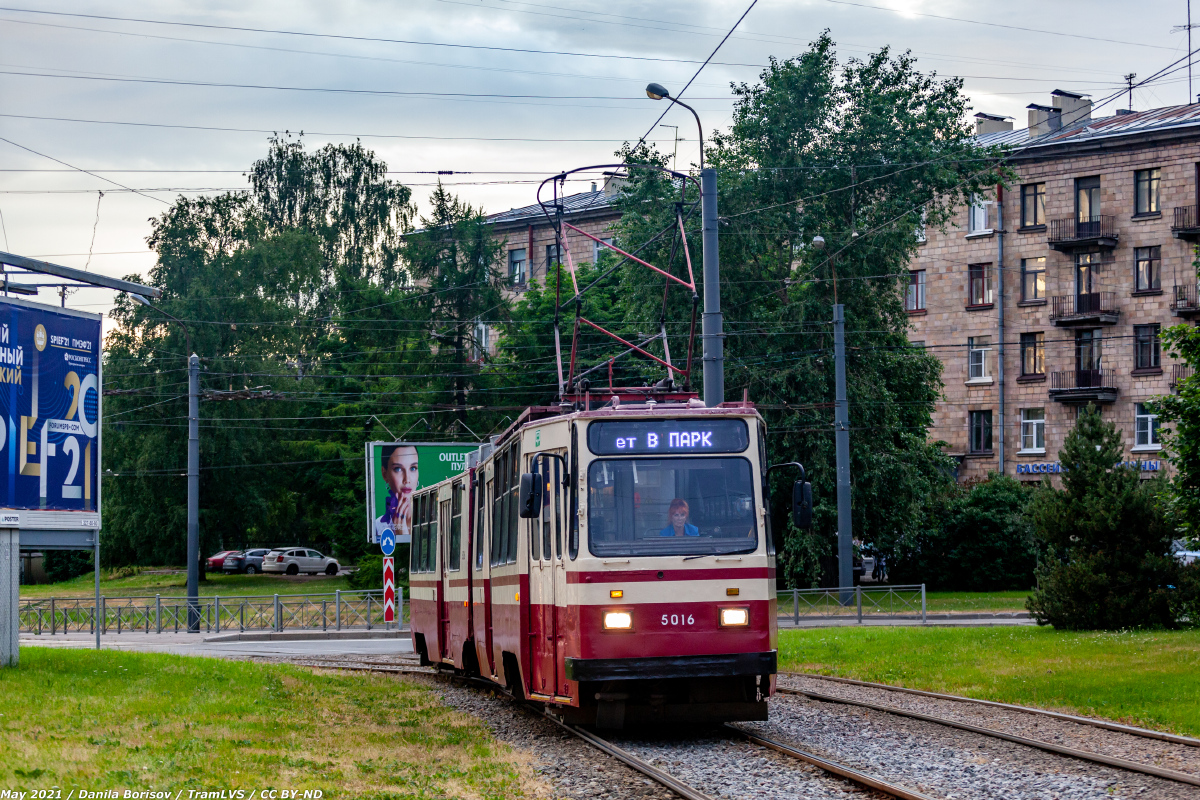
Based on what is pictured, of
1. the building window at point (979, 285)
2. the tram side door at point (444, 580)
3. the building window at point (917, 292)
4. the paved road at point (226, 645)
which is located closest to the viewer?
the tram side door at point (444, 580)

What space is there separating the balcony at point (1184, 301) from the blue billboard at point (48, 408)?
46152mm

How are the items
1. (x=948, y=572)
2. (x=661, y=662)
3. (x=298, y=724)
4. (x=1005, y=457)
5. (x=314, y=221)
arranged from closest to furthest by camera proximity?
1. (x=661, y=662)
2. (x=298, y=724)
3. (x=948, y=572)
4. (x=1005, y=457)
5. (x=314, y=221)

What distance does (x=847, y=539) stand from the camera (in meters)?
37.3

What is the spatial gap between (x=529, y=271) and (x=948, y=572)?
28809mm

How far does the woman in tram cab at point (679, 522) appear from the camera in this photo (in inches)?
508

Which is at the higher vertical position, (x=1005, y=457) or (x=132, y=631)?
(x=1005, y=457)

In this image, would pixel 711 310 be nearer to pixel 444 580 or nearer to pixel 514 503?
pixel 444 580

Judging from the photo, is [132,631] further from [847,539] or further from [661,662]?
[661,662]

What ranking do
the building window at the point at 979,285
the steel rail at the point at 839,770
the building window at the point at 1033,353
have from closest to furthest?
the steel rail at the point at 839,770, the building window at the point at 1033,353, the building window at the point at 979,285

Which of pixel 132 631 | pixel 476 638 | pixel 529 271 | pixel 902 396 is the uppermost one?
pixel 529 271

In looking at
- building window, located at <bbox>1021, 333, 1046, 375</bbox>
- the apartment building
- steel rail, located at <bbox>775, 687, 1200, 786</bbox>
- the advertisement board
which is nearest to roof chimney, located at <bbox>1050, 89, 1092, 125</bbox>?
the apartment building

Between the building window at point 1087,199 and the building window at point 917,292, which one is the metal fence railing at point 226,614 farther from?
the building window at point 1087,199

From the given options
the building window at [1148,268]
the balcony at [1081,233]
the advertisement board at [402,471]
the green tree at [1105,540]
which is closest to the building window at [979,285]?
the balcony at [1081,233]

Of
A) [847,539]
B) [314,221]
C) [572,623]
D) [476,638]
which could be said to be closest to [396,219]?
[314,221]
